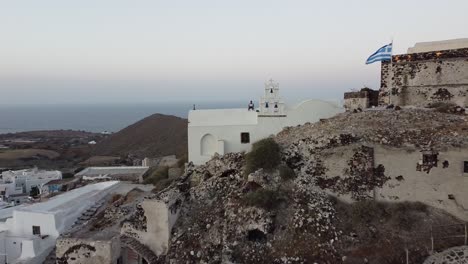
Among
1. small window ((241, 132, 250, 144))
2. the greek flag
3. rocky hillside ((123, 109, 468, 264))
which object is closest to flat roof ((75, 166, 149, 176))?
small window ((241, 132, 250, 144))

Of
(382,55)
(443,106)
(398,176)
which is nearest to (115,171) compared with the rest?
(382,55)

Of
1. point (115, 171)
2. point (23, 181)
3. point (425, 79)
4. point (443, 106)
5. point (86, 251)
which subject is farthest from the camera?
point (23, 181)

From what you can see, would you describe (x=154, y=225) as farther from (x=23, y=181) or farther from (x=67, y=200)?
(x=23, y=181)

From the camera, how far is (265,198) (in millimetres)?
14500

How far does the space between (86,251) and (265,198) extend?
5956 millimetres

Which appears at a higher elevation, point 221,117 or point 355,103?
point 355,103

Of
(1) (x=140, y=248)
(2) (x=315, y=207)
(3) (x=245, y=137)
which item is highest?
(3) (x=245, y=137)

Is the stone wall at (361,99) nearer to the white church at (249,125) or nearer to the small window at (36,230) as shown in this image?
the white church at (249,125)

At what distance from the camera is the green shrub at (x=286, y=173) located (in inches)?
610

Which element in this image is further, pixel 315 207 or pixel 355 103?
pixel 355 103

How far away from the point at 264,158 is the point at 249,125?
378 cm

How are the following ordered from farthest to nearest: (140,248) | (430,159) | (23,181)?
(23,181) → (140,248) → (430,159)

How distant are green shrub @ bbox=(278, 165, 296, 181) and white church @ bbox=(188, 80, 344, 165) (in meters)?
3.78

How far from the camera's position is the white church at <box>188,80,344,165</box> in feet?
63.5
